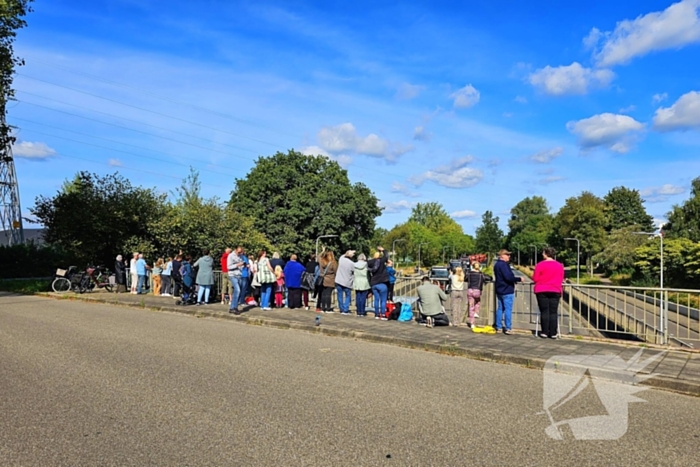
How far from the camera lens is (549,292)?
10570mm

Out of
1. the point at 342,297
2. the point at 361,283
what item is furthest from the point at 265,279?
the point at 361,283

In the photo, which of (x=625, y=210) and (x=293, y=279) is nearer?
(x=293, y=279)

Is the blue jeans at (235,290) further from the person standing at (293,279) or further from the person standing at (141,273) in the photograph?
the person standing at (141,273)

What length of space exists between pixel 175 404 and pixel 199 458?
1653 mm

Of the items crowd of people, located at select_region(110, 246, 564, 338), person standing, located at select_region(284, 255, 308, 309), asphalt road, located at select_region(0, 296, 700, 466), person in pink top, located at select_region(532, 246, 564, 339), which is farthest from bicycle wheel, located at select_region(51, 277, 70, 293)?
person in pink top, located at select_region(532, 246, 564, 339)

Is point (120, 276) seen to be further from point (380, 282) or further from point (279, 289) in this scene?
point (380, 282)

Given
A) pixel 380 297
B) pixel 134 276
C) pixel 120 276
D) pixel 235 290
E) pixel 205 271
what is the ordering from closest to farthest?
pixel 380 297 < pixel 235 290 < pixel 205 271 < pixel 134 276 < pixel 120 276

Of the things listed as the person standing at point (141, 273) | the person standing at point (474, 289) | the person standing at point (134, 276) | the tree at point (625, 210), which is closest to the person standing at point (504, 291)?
the person standing at point (474, 289)

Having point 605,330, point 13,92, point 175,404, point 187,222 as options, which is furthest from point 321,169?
point 175,404

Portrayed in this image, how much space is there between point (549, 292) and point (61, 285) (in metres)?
19.7

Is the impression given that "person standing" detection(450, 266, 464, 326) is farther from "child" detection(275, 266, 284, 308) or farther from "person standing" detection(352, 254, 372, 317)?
"child" detection(275, 266, 284, 308)

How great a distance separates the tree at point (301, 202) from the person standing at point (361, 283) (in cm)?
3532

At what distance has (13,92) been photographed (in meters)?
23.9

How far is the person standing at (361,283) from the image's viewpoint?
560 inches
